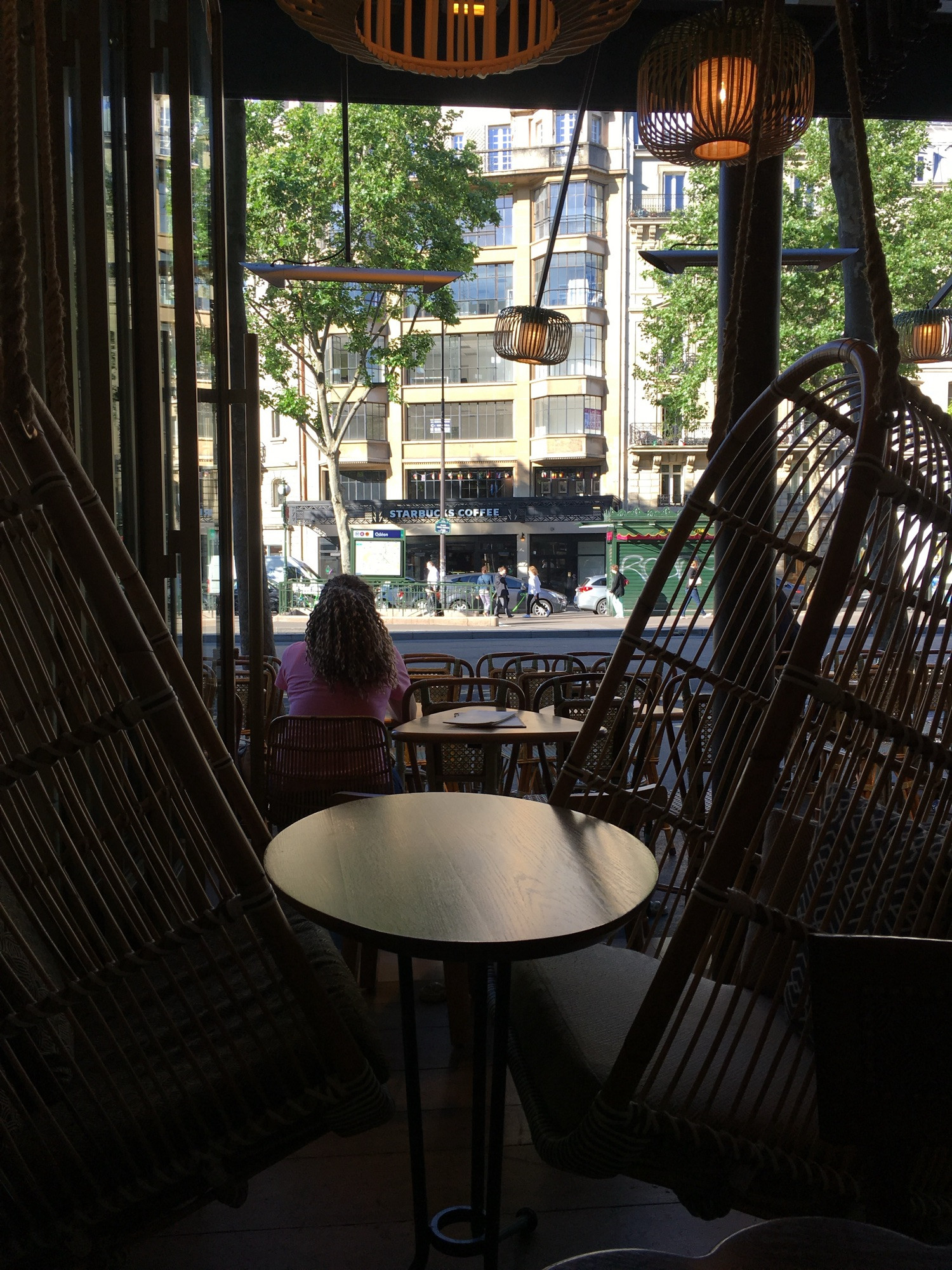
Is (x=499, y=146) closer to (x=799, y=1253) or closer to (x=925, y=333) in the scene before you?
(x=925, y=333)

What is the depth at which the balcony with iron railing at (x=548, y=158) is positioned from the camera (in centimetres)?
3089

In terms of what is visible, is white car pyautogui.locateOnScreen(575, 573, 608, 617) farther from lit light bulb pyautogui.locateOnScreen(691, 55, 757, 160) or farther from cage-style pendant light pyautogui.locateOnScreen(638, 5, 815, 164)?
lit light bulb pyautogui.locateOnScreen(691, 55, 757, 160)

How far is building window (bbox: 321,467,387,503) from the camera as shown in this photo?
3170 centimetres

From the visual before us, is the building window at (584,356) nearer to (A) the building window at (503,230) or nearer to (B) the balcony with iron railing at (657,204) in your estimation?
(A) the building window at (503,230)

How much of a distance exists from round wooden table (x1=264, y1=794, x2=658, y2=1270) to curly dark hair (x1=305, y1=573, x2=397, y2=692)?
5.33ft

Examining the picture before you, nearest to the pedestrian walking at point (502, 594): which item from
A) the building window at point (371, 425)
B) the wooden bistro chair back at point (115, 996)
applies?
the building window at point (371, 425)

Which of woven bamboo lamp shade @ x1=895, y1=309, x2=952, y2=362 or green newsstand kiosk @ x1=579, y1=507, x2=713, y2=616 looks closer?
woven bamboo lamp shade @ x1=895, y1=309, x2=952, y2=362

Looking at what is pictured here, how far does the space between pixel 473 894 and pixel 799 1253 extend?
74 centimetres

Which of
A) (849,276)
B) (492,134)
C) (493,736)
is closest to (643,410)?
(492,134)

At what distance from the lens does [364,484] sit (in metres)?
31.8

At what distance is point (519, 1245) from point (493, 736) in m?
1.78

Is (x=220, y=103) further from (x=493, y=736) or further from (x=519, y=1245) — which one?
(x=519, y=1245)

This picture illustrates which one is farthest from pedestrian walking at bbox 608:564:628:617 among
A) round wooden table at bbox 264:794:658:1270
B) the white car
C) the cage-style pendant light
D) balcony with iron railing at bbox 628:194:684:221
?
round wooden table at bbox 264:794:658:1270

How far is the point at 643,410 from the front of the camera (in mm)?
31859
